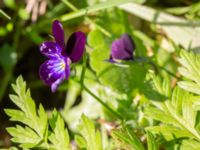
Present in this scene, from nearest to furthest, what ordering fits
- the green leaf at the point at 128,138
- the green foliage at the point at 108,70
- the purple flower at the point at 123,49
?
the green leaf at the point at 128,138
the purple flower at the point at 123,49
the green foliage at the point at 108,70

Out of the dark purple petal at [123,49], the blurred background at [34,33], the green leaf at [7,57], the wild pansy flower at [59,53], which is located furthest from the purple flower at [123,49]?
the green leaf at [7,57]

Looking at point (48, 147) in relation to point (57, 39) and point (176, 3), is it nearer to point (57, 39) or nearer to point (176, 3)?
point (57, 39)

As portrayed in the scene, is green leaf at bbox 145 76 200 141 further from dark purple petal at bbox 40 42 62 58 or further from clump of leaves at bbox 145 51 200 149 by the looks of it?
dark purple petal at bbox 40 42 62 58

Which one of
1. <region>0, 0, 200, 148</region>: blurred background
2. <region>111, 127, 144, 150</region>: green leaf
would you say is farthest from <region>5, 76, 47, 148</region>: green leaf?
<region>0, 0, 200, 148</region>: blurred background

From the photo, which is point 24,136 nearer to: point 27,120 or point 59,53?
point 27,120

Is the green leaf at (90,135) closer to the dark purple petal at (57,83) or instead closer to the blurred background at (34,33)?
the dark purple petal at (57,83)

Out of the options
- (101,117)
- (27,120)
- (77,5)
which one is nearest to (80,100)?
(101,117)
